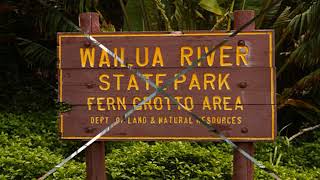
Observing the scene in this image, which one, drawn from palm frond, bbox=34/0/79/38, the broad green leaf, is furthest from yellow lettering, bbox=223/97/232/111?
palm frond, bbox=34/0/79/38

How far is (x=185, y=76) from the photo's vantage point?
2908mm

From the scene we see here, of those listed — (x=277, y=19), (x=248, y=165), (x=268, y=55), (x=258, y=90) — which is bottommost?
(x=248, y=165)

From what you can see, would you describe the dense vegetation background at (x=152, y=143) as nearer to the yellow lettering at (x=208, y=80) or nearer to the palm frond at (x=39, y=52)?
the palm frond at (x=39, y=52)

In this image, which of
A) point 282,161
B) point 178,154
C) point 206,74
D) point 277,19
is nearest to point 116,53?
point 206,74

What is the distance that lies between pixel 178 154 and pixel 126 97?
1265 millimetres

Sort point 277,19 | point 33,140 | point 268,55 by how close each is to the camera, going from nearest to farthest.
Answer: point 268,55 < point 33,140 < point 277,19

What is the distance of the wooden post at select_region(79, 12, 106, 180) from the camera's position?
3.03 metres

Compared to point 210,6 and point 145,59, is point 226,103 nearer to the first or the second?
point 145,59

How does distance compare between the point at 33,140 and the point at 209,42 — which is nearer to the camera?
the point at 209,42

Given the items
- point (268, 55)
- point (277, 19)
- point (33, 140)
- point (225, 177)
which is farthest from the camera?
point (277, 19)

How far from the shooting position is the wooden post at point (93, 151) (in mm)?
3025

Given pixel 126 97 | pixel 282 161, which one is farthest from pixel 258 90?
pixel 282 161

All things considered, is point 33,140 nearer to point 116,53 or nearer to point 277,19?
point 116,53

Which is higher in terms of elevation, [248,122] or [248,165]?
[248,122]
